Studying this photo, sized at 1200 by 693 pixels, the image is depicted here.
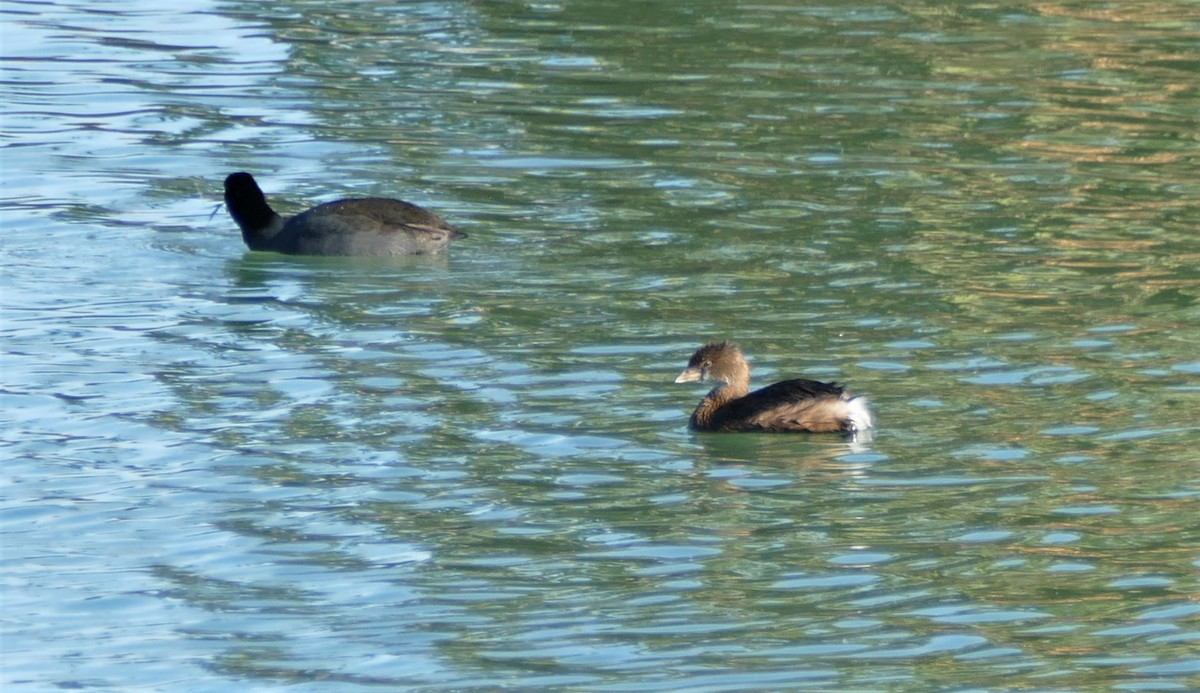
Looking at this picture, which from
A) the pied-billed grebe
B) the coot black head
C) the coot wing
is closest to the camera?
the pied-billed grebe

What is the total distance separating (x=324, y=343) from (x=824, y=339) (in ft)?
9.59

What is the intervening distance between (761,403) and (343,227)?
4.90 metres

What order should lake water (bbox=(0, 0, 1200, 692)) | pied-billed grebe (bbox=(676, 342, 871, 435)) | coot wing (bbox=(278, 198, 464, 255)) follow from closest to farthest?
lake water (bbox=(0, 0, 1200, 692)) → pied-billed grebe (bbox=(676, 342, 871, 435)) → coot wing (bbox=(278, 198, 464, 255))

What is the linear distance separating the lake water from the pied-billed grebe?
14 cm

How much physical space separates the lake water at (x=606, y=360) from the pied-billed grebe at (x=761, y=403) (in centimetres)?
14

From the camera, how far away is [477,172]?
18203 mm

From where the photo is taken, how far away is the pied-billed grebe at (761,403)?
11.4 m

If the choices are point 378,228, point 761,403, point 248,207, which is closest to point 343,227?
point 378,228

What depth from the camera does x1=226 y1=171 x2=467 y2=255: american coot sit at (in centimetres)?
1559

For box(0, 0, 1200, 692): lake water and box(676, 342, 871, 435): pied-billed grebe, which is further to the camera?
box(676, 342, 871, 435): pied-billed grebe

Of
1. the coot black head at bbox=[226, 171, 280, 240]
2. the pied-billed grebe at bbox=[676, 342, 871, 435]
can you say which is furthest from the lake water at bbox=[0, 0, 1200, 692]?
the coot black head at bbox=[226, 171, 280, 240]

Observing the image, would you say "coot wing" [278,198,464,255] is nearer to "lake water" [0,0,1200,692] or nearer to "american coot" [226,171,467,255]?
"american coot" [226,171,467,255]

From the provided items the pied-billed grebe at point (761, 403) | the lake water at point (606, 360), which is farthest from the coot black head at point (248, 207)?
the pied-billed grebe at point (761, 403)

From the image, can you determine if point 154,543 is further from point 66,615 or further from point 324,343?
point 324,343
